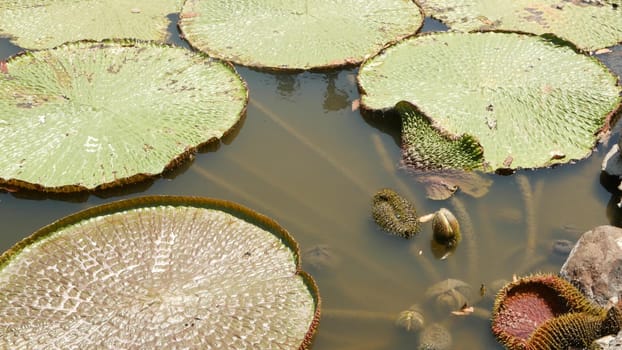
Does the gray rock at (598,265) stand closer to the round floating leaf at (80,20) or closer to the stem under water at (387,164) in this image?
the stem under water at (387,164)

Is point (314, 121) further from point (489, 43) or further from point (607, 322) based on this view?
point (607, 322)

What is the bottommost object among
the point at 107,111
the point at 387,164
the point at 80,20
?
the point at 387,164

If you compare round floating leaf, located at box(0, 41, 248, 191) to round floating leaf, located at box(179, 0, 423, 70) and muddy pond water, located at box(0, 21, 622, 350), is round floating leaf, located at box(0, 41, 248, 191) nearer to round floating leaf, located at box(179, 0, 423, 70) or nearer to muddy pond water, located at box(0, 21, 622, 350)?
muddy pond water, located at box(0, 21, 622, 350)

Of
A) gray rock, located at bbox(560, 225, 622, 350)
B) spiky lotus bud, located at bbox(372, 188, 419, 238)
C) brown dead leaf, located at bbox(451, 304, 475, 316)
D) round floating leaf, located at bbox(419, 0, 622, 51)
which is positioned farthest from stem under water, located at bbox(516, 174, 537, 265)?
round floating leaf, located at bbox(419, 0, 622, 51)

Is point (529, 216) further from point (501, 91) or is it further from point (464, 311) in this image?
point (501, 91)

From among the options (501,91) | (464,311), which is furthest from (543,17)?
(464,311)
